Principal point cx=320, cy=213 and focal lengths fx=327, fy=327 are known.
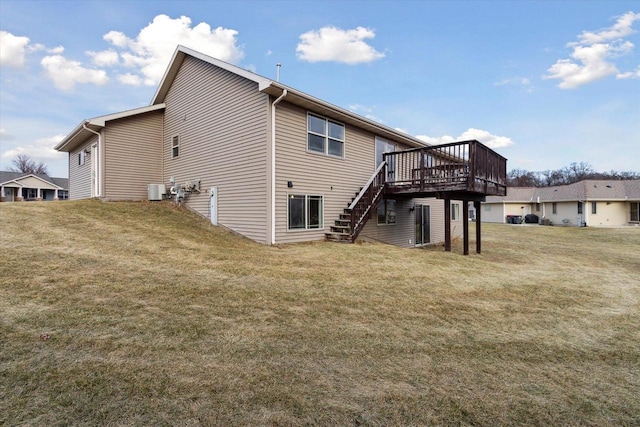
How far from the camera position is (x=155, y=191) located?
1405cm

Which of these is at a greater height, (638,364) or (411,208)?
(411,208)

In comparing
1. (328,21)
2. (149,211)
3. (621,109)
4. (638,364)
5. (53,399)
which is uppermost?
(328,21)

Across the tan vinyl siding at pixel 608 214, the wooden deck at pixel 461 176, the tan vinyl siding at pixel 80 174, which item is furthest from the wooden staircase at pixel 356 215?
the tan vinyl siding at pixel 608 214

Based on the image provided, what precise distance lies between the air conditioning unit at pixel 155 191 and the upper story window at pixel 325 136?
7.21m

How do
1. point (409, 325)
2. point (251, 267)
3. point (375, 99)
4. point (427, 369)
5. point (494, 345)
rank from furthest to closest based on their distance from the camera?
1. point (375, 99)
2. point (251, 267)
3. point (409, 325)
4. point (494, 345)
5. point (427, 369)

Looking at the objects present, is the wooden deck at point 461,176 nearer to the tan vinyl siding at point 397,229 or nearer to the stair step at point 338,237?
the tan vinyl siding at point 397,229

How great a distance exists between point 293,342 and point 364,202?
8.35 meters

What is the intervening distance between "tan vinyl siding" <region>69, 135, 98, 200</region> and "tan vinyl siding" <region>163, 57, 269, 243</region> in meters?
3.50

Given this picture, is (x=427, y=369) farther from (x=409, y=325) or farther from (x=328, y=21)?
(x=328, y=21)

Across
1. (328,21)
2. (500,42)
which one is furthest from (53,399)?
(500,42)

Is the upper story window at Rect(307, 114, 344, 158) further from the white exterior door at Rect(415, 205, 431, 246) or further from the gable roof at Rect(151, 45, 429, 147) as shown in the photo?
the white exterior door at Rect(415, 205, 431, 246)

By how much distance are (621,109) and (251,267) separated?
910 inches

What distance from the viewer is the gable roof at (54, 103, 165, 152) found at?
12.5 m

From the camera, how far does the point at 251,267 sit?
23.7ft
